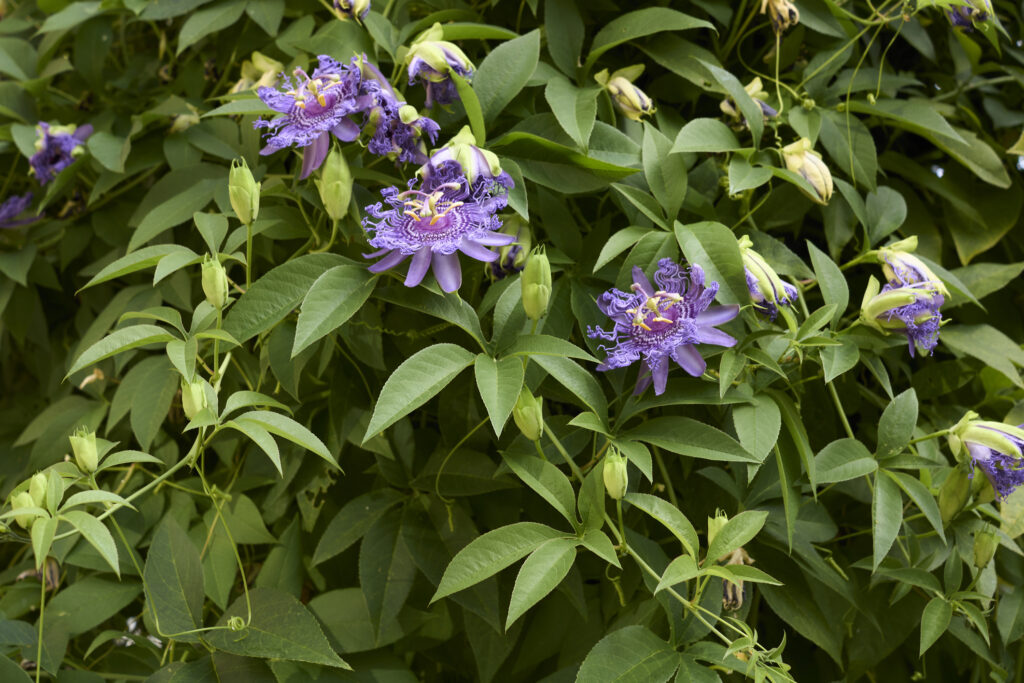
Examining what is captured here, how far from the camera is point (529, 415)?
2.31 ft

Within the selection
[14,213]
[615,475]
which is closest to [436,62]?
[615,475]

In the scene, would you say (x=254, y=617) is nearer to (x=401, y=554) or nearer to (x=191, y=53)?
(x=401, y=554)

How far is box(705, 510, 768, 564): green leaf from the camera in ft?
2.37

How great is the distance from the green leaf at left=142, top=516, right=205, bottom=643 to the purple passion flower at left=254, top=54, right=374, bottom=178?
14.9 inches

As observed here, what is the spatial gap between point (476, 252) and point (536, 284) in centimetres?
7

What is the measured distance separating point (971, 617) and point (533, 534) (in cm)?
Result: 42

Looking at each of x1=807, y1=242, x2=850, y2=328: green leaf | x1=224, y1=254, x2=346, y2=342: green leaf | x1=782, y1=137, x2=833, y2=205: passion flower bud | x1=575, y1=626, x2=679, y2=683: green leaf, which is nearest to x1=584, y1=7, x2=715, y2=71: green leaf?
x1=782, y1=137, x2=833, y2=205: passion flower bud

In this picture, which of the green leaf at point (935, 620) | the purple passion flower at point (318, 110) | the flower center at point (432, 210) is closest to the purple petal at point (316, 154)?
the purple passion flower at point (318, 110)

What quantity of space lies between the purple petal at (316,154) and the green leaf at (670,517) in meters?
0.42

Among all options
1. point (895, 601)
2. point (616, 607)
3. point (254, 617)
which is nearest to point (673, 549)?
point (616, 607)

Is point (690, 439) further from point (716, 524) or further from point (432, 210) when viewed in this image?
point (432, 210)

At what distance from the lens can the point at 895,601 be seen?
0.85 m

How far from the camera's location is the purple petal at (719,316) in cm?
76

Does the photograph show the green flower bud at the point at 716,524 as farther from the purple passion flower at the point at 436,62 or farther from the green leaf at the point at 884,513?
the purple passion flower at the point at 436,62
